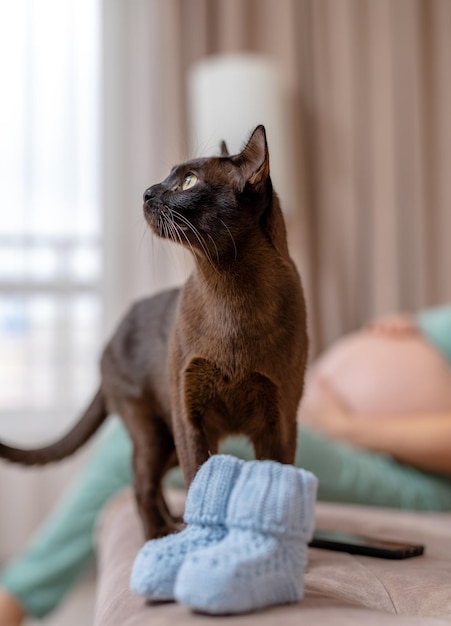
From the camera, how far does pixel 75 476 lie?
2533 millimetres

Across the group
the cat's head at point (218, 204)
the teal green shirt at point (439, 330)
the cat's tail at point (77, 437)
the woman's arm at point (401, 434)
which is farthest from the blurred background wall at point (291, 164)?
the cat's head at point (218, 204)

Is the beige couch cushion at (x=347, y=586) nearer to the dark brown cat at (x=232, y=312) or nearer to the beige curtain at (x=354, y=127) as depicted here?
the dark brown cat at (x=232, y=312)

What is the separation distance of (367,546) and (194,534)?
0.39 metres

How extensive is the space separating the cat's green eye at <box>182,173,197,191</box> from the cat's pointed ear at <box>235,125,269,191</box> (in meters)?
0.05

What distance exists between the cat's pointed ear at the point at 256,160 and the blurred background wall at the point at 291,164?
→ 5.47ft

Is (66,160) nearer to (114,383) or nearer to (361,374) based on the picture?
(361,374)

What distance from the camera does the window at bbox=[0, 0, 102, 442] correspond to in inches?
99.7

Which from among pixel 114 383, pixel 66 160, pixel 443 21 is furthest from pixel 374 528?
pixel 443 21

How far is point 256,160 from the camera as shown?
0.75 metres

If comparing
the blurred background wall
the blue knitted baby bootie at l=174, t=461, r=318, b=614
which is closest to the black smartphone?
the blue knitted baby bootie at l=174, t=461, r=318, b=614

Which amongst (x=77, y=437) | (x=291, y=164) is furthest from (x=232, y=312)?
(x=291, y=164)

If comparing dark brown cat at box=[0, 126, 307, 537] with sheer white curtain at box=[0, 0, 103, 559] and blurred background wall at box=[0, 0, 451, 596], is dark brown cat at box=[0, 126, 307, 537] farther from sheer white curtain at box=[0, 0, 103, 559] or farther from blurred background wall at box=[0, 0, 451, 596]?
sheer white curtain at box=[0, 0, 103, 559]

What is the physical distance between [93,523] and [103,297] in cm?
116

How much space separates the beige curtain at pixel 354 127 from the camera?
2684 millimetres
